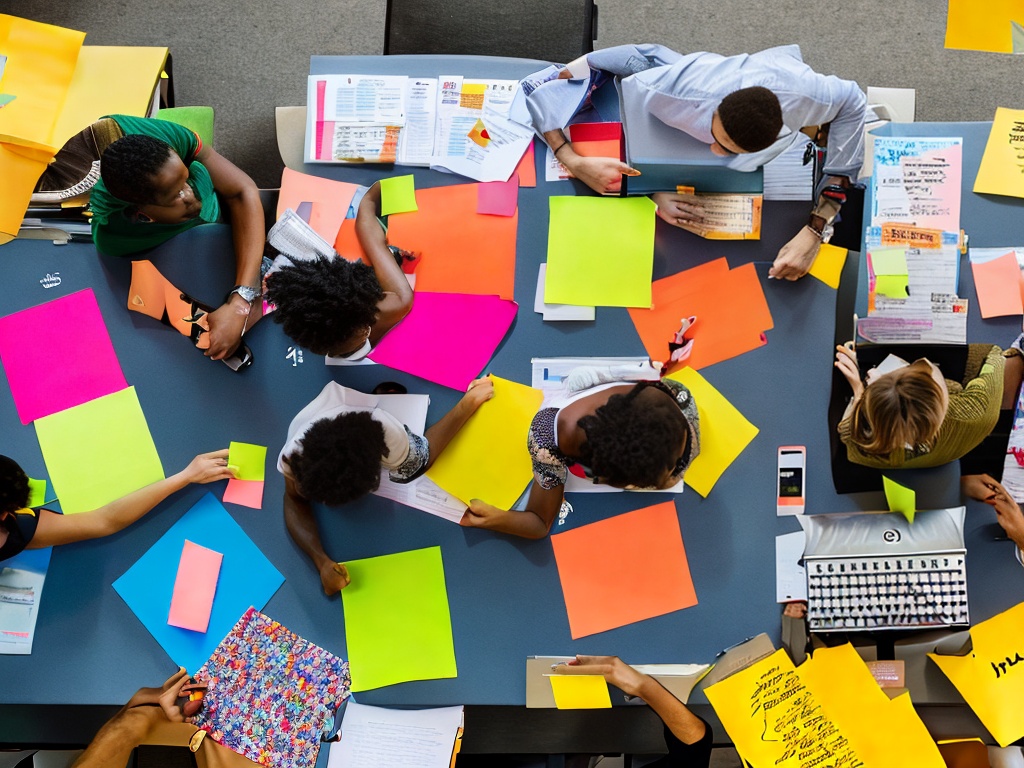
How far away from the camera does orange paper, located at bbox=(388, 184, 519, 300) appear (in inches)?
68.2

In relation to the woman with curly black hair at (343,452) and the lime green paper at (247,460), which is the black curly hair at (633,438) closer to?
the woman with curly black hair at (343,452)

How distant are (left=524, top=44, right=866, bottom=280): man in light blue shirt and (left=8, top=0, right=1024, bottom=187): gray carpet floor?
94 centimetres

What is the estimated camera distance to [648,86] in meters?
1.65

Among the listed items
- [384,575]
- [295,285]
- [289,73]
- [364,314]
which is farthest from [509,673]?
[289,73]

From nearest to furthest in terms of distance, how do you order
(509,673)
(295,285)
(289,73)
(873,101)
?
(295,285) → (509,673) → (873,101) → (289,73)

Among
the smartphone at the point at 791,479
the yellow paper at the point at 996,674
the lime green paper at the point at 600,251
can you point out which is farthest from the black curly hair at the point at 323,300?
the yellow paper at the point at 996,674

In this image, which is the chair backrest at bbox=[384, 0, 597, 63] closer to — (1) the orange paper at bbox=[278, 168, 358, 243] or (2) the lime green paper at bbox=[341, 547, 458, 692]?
(1) the orange paper at bbox=[278, 168, 358, 243]

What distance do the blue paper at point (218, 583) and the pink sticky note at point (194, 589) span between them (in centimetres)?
1

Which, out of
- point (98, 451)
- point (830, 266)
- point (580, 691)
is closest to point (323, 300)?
point (98, 451)

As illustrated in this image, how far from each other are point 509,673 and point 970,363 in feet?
4.00

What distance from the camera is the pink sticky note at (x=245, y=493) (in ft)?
5.62

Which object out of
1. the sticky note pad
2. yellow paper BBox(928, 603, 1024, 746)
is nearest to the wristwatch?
the sticky note pad

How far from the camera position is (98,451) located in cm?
172

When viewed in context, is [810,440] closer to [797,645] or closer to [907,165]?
[797,645]
